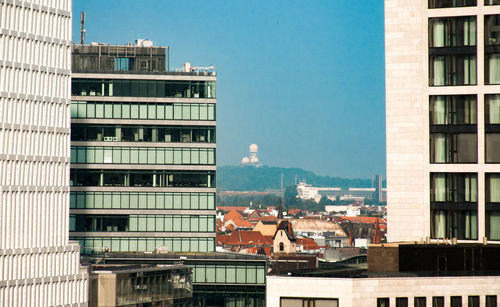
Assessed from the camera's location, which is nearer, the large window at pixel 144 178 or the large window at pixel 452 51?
the large window at pixel 452 51

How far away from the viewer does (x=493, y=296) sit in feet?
190

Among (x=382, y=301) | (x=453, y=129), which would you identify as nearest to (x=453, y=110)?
(x=453, y=129)

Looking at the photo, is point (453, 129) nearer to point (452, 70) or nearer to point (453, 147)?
point (453, 147)

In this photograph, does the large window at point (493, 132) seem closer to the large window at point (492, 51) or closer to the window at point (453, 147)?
the window at point (453, 147)

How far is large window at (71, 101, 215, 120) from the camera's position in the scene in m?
140

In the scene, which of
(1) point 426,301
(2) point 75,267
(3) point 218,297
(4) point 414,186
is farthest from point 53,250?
(1) point 426,301

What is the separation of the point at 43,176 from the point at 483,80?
54.1 meters

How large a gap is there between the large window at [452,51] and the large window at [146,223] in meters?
76.9

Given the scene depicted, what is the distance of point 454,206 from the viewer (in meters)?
67.7

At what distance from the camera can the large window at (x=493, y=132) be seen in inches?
2635

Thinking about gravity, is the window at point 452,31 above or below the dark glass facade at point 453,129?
Result: above

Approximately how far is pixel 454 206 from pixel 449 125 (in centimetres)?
560

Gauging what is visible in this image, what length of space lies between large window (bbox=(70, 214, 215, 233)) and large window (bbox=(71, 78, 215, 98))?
17487 millimetres

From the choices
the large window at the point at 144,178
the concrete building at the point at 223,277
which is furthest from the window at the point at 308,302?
the large window at the point at 144,178
